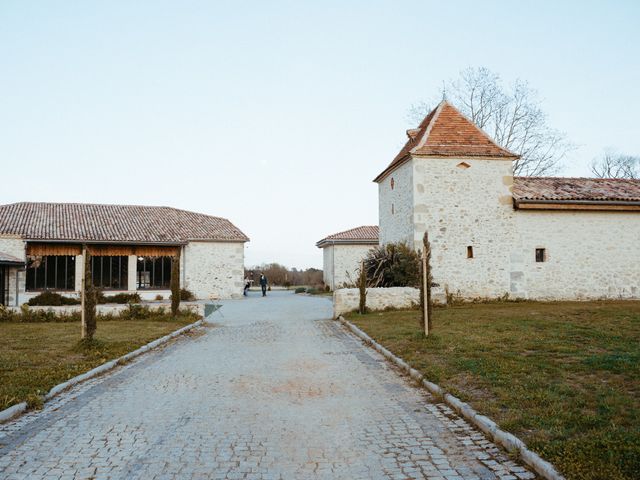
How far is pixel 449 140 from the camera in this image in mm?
21859

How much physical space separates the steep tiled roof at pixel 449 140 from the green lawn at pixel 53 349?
10945mm

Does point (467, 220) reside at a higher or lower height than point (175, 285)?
higher

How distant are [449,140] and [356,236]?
1635cm

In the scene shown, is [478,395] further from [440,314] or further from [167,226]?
[167,226]

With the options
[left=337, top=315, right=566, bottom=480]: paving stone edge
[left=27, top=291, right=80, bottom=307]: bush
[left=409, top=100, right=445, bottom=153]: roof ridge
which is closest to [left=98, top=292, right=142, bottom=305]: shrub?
[left=27, top=291, right=80, bottom=307]: bush

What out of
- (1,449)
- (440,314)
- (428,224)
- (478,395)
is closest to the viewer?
(1,449)

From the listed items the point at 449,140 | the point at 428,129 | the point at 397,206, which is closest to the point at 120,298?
the point at 397,206

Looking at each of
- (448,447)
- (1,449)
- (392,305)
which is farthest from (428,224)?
(1,449)

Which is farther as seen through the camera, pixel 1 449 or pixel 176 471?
pixel 1 449

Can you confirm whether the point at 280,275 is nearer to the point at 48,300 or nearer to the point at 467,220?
the point at 48,300

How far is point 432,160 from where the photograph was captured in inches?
832

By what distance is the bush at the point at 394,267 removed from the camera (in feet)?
65.7

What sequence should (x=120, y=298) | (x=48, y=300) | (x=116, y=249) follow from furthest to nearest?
(x=116, y=249), (x=120, y=298), (x=48, y=300)

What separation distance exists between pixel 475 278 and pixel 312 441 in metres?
17.1
